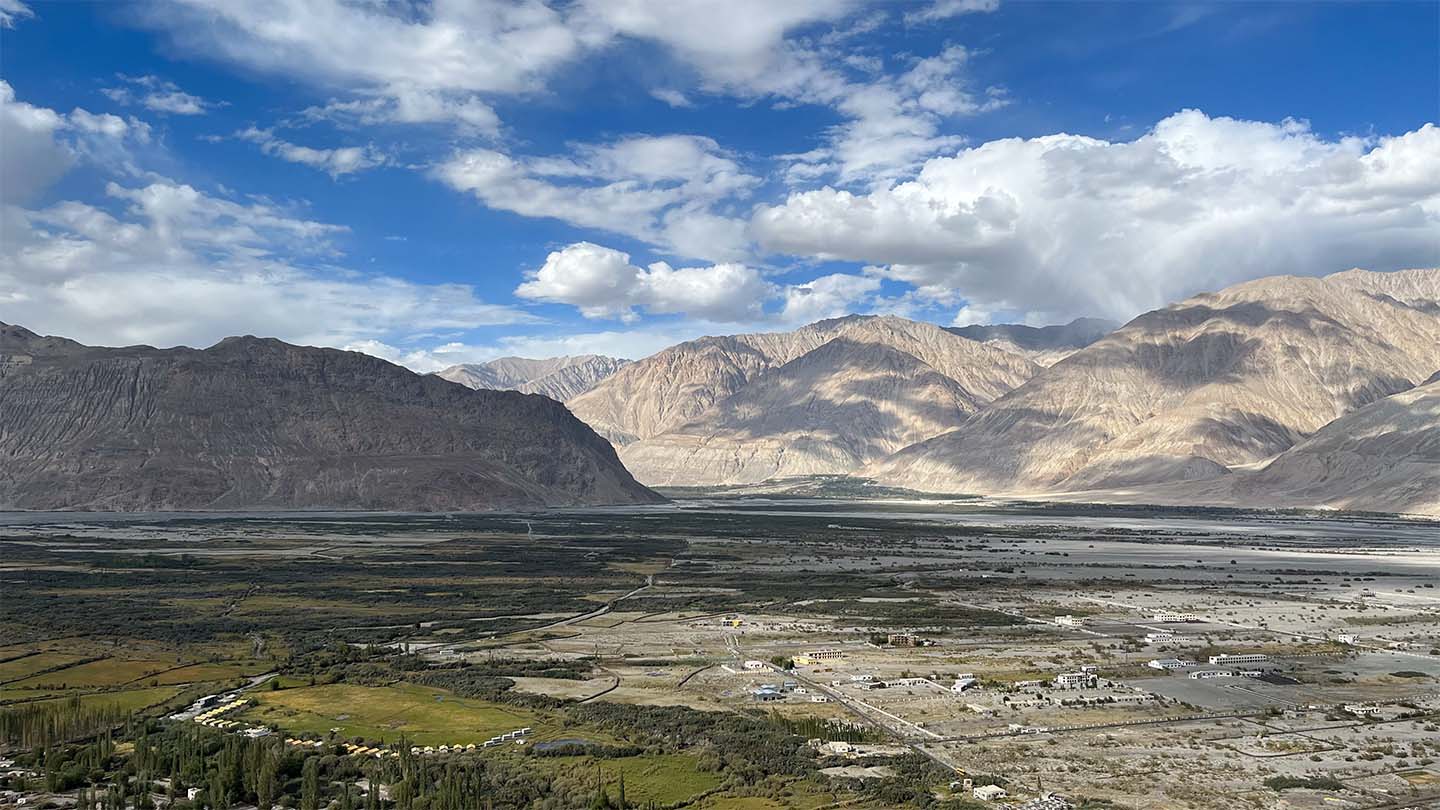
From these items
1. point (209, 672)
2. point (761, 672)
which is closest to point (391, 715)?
point (209, 672)

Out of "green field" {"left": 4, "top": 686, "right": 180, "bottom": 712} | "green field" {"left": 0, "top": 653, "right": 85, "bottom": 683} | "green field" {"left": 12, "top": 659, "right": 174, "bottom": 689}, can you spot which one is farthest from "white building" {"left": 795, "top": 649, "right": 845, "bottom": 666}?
"green field" {"left": 0, "top": 653, "right": 85, "bottom": 683}

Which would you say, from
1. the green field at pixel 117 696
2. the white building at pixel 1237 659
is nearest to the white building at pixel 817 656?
the white building at pixel 1237 659

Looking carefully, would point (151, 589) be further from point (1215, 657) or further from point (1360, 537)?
point (1360, 537)

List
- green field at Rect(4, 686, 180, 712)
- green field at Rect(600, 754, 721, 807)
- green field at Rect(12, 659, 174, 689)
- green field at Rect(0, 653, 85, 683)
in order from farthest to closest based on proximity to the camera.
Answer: green field at Rect(0, 653, 85, 683), green field at Rect(12, 659, 174, 689), green field at Rect(4, 686, 180, 712), green field at Rect(600, 754, 721, 807)

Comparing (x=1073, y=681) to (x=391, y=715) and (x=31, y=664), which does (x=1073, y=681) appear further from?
(x=31, y=664)

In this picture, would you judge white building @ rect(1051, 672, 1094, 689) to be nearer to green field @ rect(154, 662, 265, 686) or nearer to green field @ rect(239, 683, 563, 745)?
green field @ rect(239, 683, 563, 745)

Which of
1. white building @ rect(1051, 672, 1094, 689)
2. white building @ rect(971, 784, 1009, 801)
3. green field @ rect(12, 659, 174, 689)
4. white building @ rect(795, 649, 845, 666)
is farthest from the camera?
white building @ rect(795, 649, 845, 666)
